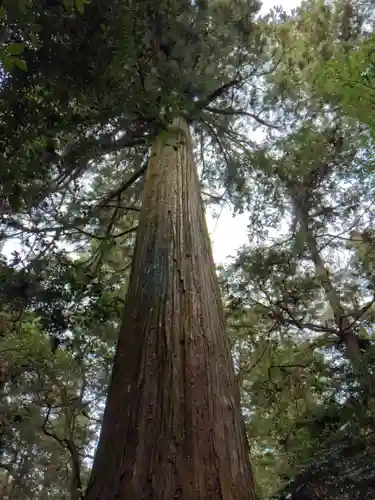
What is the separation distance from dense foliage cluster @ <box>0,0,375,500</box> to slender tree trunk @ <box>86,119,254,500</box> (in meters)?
1.03

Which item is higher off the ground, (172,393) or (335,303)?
(335,303)

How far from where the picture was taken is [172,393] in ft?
4.11

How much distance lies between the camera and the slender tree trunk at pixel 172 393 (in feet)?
3.38

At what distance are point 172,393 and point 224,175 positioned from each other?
4.91m

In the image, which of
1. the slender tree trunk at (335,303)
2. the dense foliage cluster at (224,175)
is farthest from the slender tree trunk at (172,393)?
the slender tree trunk at (335,303)

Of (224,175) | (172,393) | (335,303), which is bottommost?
(172,393)

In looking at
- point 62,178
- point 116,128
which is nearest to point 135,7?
point 116,128

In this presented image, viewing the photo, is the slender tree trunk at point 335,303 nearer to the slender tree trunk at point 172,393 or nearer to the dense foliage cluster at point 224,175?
the dense foliage cluster at point 224,175

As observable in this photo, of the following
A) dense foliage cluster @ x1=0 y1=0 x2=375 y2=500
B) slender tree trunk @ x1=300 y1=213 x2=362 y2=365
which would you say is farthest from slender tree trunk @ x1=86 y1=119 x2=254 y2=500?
slender tree trunk @ x1=300 y1=213 x2=362 y2=365

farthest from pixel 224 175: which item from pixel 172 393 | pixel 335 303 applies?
pixel 172 393

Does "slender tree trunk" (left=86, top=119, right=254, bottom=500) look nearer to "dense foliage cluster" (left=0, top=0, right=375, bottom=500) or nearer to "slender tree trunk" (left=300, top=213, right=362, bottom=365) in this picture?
"dense foliage cluster" (left=0, top=0, right=375, bottom=500)

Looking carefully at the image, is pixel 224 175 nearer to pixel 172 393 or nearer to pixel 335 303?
pixel 335 303

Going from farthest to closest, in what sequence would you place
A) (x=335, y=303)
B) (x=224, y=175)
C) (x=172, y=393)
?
(x=224, y=175), (x=335, y=303), (x=172, y=393)

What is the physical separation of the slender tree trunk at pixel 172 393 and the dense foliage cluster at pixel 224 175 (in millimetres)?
1032
